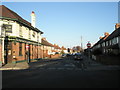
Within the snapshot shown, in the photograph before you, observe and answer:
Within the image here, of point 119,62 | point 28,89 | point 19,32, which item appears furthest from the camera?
point 19,32

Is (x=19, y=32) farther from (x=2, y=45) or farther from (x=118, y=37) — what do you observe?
(x=118, y=37)

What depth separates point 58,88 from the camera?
7.17 m

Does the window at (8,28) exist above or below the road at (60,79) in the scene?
Answer: above

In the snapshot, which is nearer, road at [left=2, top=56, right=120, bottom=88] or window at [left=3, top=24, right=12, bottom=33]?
road at [left=2, top=56, right=120, bottom=88]

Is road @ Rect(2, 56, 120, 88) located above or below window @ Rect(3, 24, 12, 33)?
below

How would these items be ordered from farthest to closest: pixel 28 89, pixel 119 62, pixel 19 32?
pixel 19 32
pixel 119 62
pixel 28 89

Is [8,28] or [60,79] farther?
[8,28]

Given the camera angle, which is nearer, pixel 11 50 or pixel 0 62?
pixel 0 62

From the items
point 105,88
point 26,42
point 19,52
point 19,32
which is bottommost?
point 105,88

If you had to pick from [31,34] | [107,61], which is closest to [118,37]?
[107,61]

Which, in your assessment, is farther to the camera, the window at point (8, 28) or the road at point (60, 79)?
the window at point (8, 28)

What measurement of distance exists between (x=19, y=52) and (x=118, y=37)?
2282 cm

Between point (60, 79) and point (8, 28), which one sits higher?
point (8, 28)

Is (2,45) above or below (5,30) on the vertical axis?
below
